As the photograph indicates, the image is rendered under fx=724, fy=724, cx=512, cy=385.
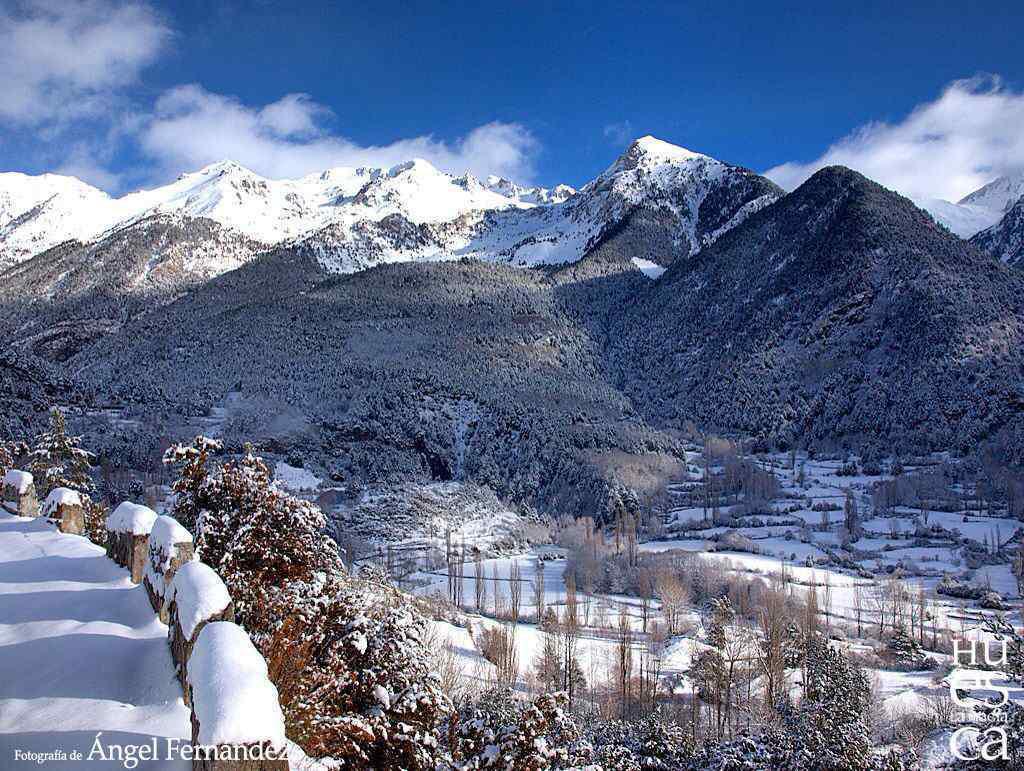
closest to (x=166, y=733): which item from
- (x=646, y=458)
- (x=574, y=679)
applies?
(x=574, y=679)

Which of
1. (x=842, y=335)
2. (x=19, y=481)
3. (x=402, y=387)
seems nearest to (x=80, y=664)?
(x=19, y=481)

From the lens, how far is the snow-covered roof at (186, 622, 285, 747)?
13.3ft

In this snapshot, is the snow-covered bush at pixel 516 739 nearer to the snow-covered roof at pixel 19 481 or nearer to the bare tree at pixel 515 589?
the snow-covered roof at pixel 19 481

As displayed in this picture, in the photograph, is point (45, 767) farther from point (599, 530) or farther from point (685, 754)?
point (599, 530)

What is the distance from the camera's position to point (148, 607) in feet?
25.9

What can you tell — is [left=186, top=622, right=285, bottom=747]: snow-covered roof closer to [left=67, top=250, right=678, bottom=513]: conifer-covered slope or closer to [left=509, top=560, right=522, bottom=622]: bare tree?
[left=509, top=560, right=522, bottom=622]: bare tree

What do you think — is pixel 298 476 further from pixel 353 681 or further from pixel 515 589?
pixel 353 681

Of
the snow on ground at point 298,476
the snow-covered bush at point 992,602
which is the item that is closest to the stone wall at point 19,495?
the snow-covered bush at point 992,602

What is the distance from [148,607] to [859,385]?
5652 inches

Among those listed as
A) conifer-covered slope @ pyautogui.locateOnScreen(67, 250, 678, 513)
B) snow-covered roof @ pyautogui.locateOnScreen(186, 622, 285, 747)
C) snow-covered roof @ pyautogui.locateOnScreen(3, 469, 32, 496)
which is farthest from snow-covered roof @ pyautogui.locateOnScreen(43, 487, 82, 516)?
conifer-covered slope @ pyautogui.locateOnScreen(67, 250, 678, 513)

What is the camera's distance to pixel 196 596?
5.82 m

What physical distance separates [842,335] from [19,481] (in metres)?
154

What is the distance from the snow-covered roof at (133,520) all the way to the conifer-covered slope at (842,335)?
391ft

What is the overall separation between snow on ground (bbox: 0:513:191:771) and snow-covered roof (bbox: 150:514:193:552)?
747 mm
